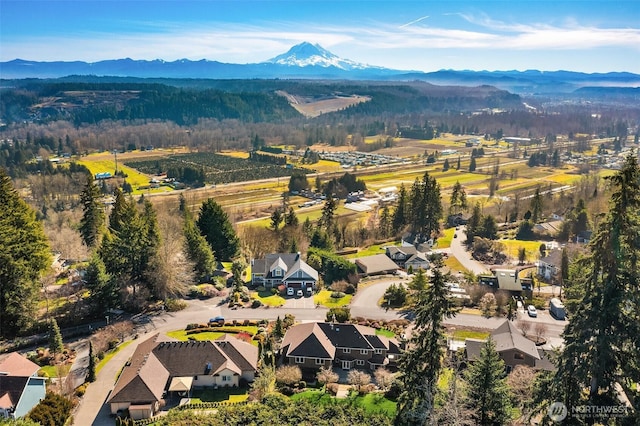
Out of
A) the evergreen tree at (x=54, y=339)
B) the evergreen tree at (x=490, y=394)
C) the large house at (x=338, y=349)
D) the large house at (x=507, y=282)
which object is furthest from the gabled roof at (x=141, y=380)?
the large house at (x=507, y=282)

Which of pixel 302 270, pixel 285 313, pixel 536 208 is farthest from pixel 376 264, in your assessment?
pixel 536 208

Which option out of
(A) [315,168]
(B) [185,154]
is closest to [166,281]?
(A) [315,168]

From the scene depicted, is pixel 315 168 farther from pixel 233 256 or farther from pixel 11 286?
pixel 11 286

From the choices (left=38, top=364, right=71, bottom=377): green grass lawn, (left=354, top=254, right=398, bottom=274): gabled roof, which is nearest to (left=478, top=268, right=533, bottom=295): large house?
(left=354, top=254, right=398, bottom=274): gabled roof

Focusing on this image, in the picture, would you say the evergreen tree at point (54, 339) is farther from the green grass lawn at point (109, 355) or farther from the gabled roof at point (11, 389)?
the gabled roof at point (11, 389)

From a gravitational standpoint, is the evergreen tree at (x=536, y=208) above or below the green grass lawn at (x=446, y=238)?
above

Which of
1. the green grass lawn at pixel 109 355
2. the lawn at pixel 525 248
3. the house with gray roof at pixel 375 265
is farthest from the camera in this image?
the lawn at pixel 525 248

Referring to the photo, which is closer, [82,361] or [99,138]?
[82,361]

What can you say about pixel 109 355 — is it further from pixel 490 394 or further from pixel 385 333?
pixel 490 394
